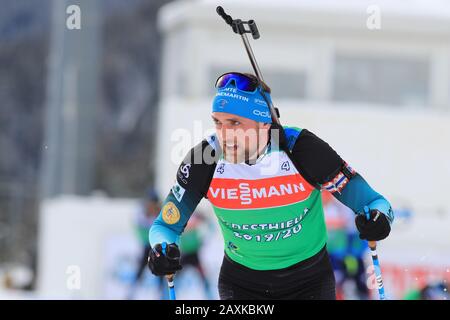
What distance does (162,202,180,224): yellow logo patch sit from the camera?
459 cm

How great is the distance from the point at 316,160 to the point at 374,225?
0.36m

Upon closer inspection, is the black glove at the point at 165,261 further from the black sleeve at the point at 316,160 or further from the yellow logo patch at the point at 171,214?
the black sleeve at the point at 316,160

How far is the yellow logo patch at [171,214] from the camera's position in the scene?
15.0 ft

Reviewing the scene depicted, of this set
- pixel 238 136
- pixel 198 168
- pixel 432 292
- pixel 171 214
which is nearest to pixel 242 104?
pixel 238 136

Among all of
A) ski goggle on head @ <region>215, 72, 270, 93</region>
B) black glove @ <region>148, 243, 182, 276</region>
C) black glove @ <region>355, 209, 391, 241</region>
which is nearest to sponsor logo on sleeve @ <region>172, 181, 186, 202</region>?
black glove @ <region>148, 243, 182, 276</region>

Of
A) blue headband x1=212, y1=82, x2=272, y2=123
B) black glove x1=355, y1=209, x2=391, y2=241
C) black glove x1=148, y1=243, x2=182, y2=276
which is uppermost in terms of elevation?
blue headband x1=212, y1=82, x2=272, y2=123

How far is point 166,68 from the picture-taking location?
1752 cm

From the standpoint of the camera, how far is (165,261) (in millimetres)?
4414

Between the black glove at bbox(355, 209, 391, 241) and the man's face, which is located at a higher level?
the man's face

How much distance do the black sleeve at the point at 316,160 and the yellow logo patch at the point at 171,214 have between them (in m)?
0.56

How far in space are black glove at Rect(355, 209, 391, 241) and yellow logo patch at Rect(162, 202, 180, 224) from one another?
0.77m

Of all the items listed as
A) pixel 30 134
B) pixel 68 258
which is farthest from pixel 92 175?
pixel 30 134

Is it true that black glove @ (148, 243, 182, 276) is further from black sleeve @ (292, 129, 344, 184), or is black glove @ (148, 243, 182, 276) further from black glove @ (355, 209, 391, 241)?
black glove @ (355, 209, 391, 241)

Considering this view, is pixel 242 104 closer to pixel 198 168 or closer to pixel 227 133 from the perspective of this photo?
pixel 227 133
